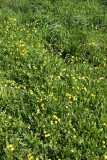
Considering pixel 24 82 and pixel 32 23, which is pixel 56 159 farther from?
pixel 32 23

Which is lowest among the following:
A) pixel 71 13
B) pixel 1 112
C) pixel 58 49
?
pixel 1 112

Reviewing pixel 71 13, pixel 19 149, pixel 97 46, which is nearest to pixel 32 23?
pixel 71 13

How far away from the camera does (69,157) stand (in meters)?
2.50

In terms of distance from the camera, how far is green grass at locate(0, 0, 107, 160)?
2.63 metres

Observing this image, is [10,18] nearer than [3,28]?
No

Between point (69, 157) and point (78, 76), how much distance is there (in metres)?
1.71

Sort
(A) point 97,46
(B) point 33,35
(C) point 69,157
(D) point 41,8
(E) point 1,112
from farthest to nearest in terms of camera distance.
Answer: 1. (D) point 41,8
2. (B) point 33,35
3. (A) point 97,46
4. (E) point 1,112
5. (C) point 69,157

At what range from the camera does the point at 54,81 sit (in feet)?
11.7

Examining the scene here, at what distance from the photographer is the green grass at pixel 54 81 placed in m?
2.63

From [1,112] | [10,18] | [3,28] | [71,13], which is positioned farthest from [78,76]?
[10,18]

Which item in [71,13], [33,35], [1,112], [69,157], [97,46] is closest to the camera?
[69,157]

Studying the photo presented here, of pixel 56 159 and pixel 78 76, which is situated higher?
pixel 78 76

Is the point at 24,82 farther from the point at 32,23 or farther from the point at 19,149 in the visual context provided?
the point at 32,23

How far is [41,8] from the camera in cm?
580
